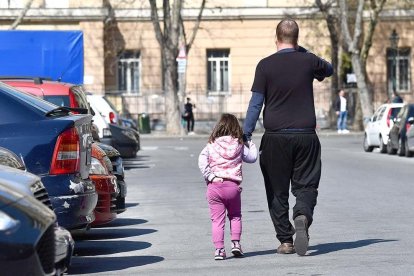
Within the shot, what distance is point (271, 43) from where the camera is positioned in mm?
56156

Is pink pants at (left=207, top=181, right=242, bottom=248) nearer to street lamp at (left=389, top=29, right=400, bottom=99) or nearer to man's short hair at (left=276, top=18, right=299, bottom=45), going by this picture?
man's short hair at (left=276, top=18, right=299, bottom=45)

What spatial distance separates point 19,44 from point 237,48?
2831 cm

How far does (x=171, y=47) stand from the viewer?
50.2 m

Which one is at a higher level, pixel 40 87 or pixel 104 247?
pixel 40 87

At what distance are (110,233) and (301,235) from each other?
12.0 feet

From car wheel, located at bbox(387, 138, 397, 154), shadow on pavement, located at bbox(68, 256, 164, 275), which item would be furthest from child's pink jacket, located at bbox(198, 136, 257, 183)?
car wheel, located at bbox(387, 138, 397, 154)

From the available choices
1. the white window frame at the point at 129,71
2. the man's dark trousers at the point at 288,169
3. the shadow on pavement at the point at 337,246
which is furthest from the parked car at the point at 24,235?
the white window frame at the point at 129,71

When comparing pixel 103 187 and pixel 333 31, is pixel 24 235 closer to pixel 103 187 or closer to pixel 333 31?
pixel 103 187

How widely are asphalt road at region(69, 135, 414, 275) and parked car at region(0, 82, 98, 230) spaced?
70 centimetres

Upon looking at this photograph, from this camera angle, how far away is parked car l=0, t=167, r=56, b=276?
6.64m

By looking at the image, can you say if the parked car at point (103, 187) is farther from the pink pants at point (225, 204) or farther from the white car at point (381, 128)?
the white car at point (381, 128)

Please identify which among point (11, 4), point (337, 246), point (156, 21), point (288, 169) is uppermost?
point (11, 4)

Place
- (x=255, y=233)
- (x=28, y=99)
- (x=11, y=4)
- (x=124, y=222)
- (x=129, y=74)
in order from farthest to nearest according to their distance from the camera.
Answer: (x=129, y=74)
(x=11, y=4)
(x=124, y=222)
(x=255, y=233)
(x=28, y=99)

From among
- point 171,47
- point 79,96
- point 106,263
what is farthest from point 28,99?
point 171,47
